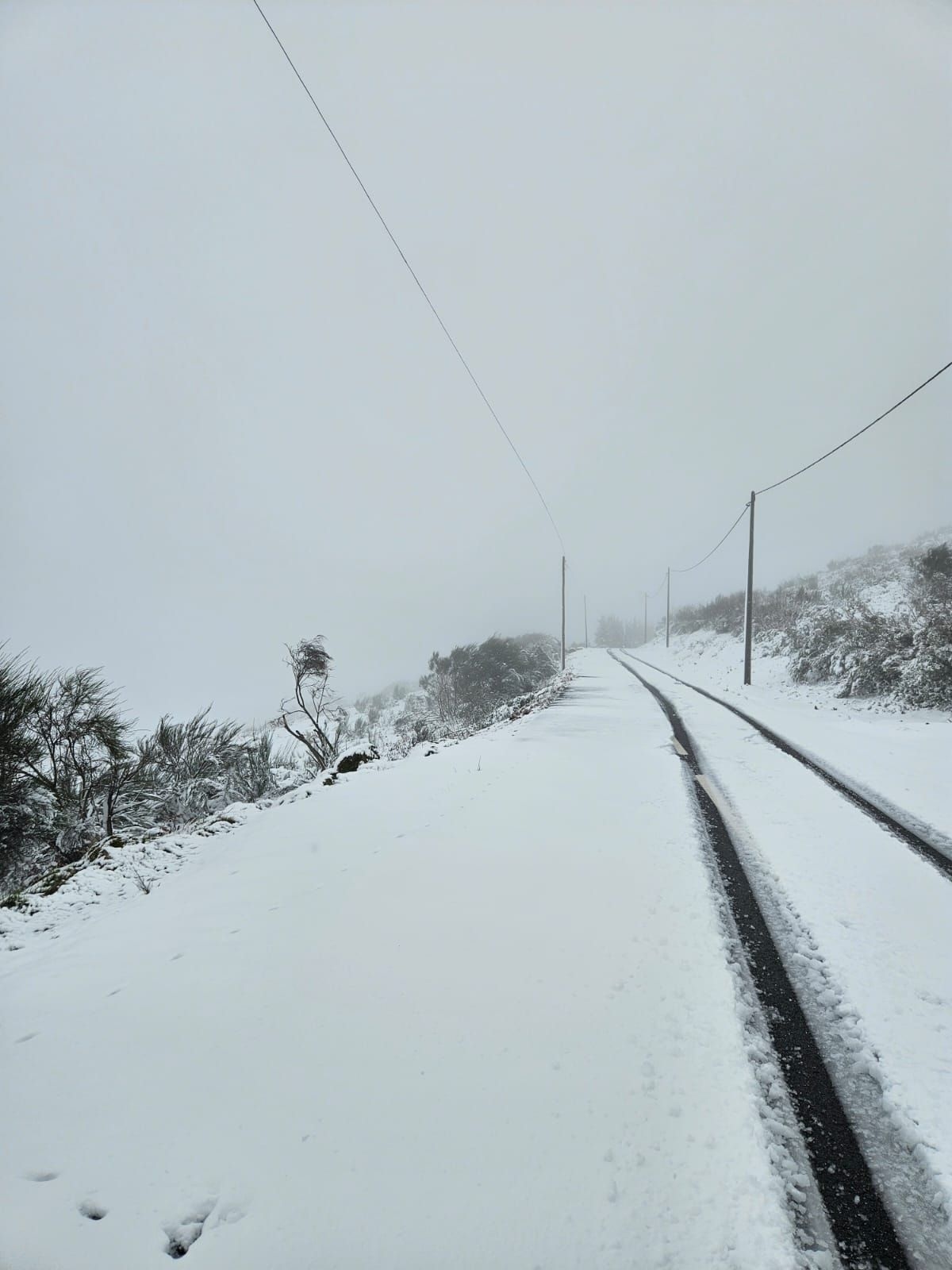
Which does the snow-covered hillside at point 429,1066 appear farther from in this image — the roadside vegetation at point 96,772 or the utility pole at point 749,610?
the utility pole at point 749,610

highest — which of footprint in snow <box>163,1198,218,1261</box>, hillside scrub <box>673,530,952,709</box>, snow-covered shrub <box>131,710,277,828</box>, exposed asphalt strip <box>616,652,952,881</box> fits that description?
hillside scrub <box>673,530,952,709</box>

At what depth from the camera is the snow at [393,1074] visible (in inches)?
57.4

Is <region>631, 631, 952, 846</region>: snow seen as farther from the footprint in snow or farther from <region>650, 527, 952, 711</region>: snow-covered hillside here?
the footprint in snow

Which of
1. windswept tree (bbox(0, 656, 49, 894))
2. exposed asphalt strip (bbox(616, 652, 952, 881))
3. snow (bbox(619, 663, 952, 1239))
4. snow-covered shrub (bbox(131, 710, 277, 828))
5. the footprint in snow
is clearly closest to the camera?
the footprint in snow

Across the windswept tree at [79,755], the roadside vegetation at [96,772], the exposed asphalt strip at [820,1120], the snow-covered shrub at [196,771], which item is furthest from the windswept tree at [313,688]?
the exposed asphalt strip at [820,1120]

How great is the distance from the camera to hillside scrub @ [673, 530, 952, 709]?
9969mm

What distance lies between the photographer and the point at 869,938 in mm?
2820

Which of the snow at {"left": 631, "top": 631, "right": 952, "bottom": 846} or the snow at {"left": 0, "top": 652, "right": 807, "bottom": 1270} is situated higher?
the snow at {"left": 631, "top": 631, "right": 952, "bottom": 846}

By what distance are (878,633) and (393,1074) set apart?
14410 mm

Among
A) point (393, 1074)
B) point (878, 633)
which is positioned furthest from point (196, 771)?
point (878, 633)

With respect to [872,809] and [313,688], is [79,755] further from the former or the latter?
[872,809]

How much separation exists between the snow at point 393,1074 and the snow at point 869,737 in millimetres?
2937

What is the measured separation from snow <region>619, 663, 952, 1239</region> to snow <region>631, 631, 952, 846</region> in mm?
669

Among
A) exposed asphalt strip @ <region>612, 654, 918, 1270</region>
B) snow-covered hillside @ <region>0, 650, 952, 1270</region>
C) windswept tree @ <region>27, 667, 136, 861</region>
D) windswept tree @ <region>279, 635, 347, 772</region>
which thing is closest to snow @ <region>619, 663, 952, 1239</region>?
snow-covered hillside @ <region>0, 650, 952, 1270</region>
